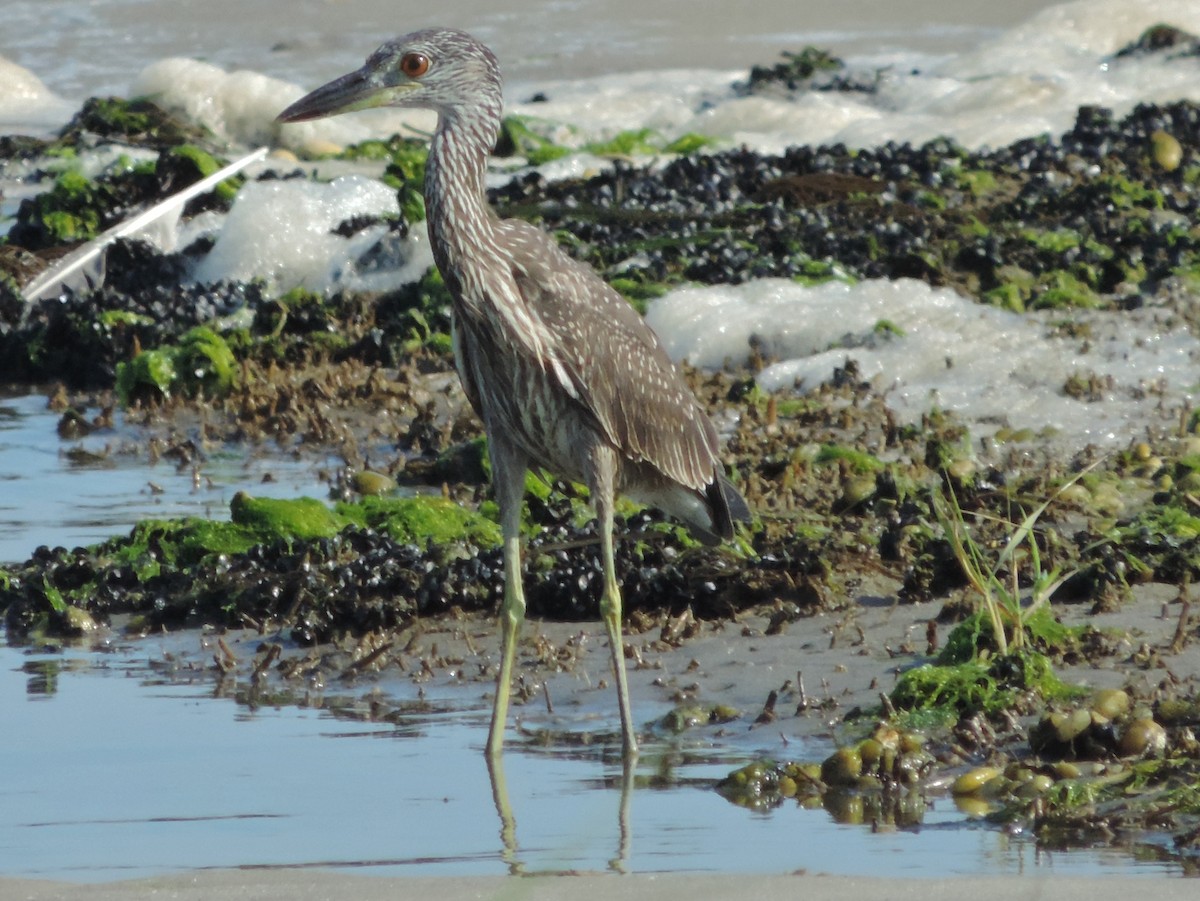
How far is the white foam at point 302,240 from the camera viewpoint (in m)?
11.1

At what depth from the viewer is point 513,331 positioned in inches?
211

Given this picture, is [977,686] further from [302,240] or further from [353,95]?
[302,240]

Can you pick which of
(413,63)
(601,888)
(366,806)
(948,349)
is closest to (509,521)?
(366,806)

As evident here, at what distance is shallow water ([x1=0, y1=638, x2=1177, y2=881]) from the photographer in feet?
13.5

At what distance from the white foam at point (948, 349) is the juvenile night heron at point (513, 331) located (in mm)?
3159

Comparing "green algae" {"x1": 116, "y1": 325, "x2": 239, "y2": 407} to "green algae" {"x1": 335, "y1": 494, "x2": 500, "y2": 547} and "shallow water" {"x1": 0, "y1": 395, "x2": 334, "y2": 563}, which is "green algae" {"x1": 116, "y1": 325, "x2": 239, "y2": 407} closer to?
"shallow water" {"x1": 0, "y1": 395, "x2": 334, "y2": 563}

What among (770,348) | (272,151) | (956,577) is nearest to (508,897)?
(956,577)

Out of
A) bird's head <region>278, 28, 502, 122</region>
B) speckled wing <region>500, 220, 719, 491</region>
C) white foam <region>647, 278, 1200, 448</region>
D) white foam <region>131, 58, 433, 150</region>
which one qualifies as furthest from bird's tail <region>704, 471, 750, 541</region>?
white foam <region>131, 58, 433, 150</region>

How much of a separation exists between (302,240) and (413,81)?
599cm

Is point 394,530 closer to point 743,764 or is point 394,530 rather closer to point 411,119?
point 743,764

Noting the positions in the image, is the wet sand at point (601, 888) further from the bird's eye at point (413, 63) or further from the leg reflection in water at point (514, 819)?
the bird's eye at point (413, 63)

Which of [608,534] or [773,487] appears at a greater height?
[608,534]

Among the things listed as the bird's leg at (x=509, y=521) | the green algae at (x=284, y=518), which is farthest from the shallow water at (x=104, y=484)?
the bird's leg at (x=509, y=521)

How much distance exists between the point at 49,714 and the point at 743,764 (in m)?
1.98
